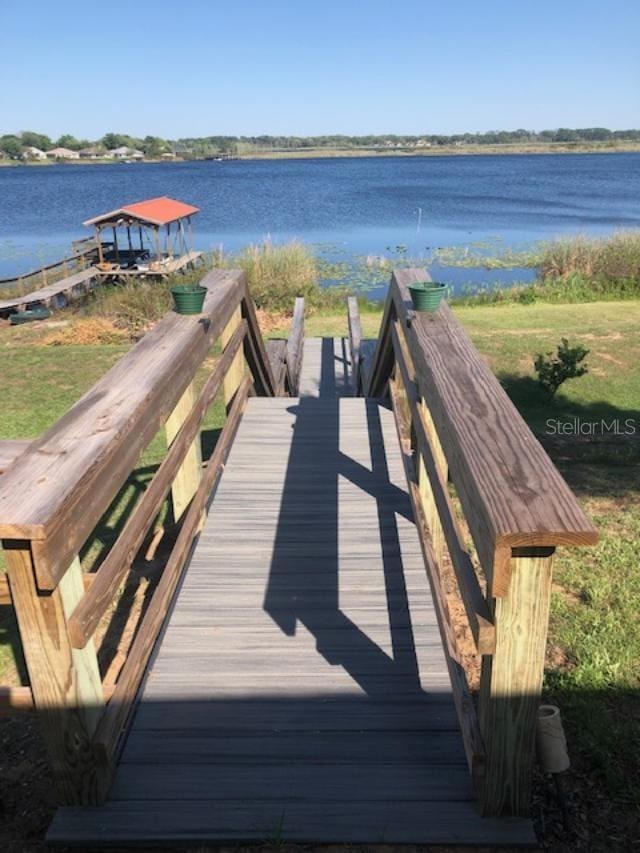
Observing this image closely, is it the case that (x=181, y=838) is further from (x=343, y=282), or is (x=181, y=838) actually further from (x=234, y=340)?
(x=343, y=282)

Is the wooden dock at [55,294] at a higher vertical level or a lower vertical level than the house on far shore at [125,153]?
higher

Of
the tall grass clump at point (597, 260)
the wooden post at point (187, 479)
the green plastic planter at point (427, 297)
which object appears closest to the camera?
the green plastic planter at point (427, 297)

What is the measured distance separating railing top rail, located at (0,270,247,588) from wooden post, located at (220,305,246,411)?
199 cm

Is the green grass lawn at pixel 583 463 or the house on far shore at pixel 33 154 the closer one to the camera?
the green grass lawn at pixel 583 463

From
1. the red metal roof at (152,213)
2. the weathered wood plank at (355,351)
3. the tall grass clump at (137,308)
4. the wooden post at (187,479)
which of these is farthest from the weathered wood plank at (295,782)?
the red metal roof at (152,213)

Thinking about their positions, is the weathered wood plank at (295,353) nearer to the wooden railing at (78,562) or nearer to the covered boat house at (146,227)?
the wooden railing at (78,562)

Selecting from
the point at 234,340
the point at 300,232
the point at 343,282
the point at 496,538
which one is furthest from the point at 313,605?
the point at 300,232

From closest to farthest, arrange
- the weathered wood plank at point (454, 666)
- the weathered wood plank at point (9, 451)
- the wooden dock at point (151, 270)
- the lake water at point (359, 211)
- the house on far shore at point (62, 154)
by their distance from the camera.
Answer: the weathered wood plank at point (454, 666)
the weathered wood plank at point (9, 451)
the wooden dock at point (151, 270)
the lake water at point (359, 211)
the house on far shore at point (62, 154)

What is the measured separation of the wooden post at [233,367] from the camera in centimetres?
532

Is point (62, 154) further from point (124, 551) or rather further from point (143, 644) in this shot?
point (124, 551)

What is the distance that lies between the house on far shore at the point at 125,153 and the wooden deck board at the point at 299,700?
15936 centimetres

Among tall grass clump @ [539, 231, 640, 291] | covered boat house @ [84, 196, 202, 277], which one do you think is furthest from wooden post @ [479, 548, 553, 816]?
covered boat house @ [84, 196, 202, 277]

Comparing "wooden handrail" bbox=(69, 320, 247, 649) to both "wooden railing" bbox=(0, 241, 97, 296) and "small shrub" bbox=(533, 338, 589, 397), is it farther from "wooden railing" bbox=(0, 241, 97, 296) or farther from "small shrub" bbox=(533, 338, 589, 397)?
"wooden railing" bbox=(0, 241, 97, 296)

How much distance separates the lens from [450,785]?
2279 mm
